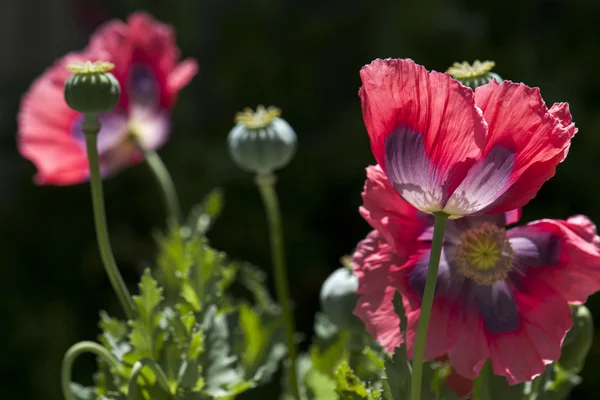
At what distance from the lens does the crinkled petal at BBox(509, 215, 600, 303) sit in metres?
0.45

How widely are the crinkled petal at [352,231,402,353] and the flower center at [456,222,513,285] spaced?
1.5 inches

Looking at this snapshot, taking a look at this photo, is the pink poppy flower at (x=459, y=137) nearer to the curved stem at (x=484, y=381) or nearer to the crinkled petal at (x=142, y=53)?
the curved stem at (x=484, y=381)

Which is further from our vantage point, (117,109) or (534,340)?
(117,109)

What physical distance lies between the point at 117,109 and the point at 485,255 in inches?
15.5

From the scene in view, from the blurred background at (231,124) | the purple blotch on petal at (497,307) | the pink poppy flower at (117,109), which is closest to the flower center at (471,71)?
the purple blotch on petal at (497,307)

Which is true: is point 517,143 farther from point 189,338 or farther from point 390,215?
point 189,338

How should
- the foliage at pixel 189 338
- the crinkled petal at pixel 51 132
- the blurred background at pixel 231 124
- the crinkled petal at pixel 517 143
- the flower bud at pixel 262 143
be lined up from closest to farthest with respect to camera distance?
the crinkled petal at pixel 517 143 → the foliage at pixel 189 338 → the flower bud at pixel 262 143 → the crinkled petal at pixel 51 132 → the blurred background at pixel 231 124

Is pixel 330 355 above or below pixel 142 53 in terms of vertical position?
below

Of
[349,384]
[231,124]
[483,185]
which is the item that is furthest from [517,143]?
[231,124]

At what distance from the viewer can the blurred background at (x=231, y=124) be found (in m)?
1.78

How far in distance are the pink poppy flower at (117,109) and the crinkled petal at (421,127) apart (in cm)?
35

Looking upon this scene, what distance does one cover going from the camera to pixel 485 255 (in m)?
0.47

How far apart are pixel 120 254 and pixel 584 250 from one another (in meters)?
1.59

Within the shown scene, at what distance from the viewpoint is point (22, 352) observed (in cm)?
179
